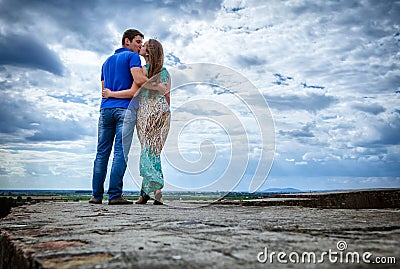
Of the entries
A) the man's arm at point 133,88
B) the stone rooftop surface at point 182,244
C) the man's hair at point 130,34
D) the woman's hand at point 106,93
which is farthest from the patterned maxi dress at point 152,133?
the stone rooftop surface at point 182,244

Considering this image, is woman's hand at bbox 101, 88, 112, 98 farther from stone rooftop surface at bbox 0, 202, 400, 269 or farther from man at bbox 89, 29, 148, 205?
stone rooftop surface at bbox 0, 202, 400, 269

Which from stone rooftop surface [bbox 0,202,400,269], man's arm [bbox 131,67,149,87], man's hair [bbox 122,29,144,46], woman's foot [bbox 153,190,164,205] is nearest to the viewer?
stone rooftop surface [bbox 0,202,400,269]

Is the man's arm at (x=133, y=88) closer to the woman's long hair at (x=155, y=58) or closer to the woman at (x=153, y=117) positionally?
the woman at (x=153, y=117)

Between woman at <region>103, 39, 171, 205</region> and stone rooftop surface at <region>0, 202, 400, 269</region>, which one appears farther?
woman at <region>103, 39, 171, 205</region>

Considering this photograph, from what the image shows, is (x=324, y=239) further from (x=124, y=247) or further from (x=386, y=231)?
(x=124, y=247)

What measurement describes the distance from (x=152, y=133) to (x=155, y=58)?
1068 millimetres

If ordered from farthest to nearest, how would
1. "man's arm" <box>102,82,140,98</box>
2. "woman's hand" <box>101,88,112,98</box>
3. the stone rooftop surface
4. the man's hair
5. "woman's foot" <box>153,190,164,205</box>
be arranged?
the man's hair < "woman's hand" <box>101,88,112,98</box> < "man's arm" <box>102,82,140,98</box> < "woman's foot" <box>153,190,164,205</box> < the stone rooftop surface

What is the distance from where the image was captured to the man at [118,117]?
500cm

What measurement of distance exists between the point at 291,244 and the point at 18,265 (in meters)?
1.11

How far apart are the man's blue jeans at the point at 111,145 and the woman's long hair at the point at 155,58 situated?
63 centimetres

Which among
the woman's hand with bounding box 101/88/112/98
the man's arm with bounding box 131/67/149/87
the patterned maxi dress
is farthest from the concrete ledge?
the woman's hand with bounding box 101/88/112/98

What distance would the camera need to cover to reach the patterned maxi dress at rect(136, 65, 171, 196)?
493cm

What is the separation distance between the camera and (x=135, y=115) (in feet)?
17.0

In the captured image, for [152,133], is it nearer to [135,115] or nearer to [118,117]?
[135,115]
